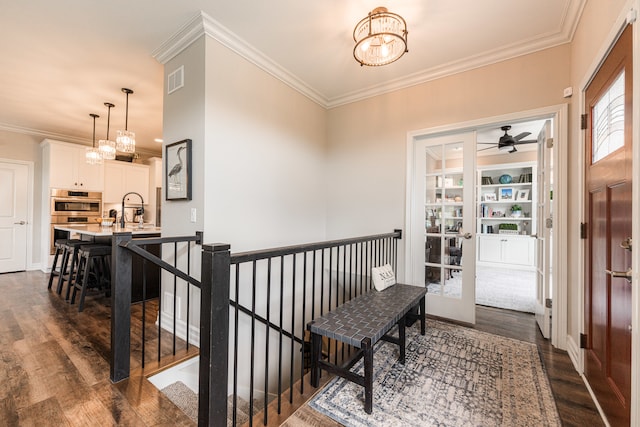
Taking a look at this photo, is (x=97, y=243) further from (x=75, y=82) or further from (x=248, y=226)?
(x=248, y=226)

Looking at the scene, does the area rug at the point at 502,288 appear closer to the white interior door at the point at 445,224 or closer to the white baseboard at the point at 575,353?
the white interior door at the point at 445,224

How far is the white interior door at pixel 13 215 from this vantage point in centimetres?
488

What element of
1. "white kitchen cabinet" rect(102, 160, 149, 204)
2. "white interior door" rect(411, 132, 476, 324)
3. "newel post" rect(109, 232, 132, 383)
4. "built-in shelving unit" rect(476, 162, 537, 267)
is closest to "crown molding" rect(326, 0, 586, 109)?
"white interior door" rect(411, 132, 476, 324)

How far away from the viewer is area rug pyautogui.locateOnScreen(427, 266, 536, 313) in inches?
118

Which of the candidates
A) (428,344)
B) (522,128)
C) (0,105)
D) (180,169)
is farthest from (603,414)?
(0,105)

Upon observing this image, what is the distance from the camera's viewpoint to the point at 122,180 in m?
6.09

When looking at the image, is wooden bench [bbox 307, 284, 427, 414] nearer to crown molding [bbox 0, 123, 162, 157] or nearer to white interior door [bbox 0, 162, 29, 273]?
white interior door [bbox 0, 162, 29, 273]

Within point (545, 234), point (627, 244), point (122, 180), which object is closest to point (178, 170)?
point (627, 244)

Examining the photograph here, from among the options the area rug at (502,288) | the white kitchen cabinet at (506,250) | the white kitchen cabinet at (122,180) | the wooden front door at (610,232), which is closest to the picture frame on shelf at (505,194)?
the white kitchen cabinet at (506,250)

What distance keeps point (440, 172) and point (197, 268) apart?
268 cm

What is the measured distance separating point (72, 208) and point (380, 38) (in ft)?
20.6

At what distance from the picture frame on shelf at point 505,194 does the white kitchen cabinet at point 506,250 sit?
0.83 meters

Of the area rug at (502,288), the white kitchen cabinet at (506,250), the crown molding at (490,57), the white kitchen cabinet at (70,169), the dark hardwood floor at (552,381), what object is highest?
the crown molding at (490,57)

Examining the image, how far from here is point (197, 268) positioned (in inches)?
93.5
